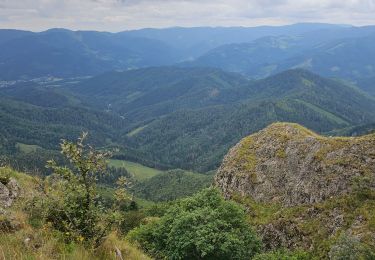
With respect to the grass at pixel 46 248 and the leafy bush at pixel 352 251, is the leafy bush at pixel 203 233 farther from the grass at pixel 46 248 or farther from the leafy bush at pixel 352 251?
the grass at pixel 46 248

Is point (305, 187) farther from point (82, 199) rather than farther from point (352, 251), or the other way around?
point (82, 199)

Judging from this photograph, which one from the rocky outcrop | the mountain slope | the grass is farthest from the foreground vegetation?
the rocky outcrop

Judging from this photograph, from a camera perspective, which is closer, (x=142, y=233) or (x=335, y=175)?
(x=142, y=233)

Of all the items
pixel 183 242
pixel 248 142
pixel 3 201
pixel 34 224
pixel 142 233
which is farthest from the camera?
pixel 248 142

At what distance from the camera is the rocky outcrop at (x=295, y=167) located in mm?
37156

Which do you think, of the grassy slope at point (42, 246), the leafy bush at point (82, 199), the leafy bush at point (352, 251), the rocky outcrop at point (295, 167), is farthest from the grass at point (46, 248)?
the rocky outcrop at point (295, 167)

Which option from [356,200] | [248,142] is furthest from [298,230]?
[248,142]

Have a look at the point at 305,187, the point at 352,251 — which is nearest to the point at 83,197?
the point at 352,251

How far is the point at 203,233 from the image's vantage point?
89.1 feet

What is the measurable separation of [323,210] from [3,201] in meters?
27.2

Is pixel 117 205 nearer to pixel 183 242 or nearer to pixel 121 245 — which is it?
pixel 121 245

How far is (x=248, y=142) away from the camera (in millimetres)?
51406

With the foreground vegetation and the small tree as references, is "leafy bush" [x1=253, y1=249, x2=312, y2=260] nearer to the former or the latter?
the foreground vegetation

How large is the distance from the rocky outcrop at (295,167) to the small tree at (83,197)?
2838cm
